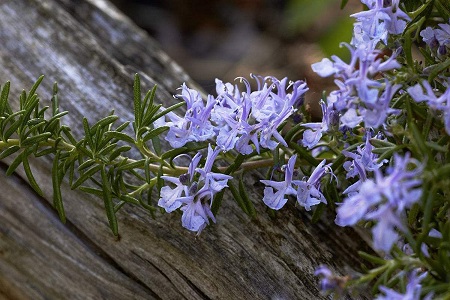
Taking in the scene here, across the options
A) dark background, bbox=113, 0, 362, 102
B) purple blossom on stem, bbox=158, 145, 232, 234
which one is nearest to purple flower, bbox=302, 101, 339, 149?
purple blossom on stem, bbox=158, 145, 232, 234

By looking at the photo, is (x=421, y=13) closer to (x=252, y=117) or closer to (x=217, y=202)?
(x=252, y=117)

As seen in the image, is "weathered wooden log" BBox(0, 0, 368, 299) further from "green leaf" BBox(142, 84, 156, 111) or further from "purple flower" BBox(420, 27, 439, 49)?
"purple flower" BBox(420, 27, 439, 49)

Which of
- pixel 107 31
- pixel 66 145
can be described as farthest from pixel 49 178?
pixel 107 31

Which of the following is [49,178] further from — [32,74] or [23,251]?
[32,74]

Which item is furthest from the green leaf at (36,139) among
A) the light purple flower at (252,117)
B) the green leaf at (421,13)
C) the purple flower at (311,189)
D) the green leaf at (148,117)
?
the green leaf at (421,13)

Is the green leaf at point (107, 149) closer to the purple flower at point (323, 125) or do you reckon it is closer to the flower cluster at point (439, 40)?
the purple flower at point (323, 125)

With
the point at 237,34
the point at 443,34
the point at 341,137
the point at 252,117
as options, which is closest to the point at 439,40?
the point at 443,34
